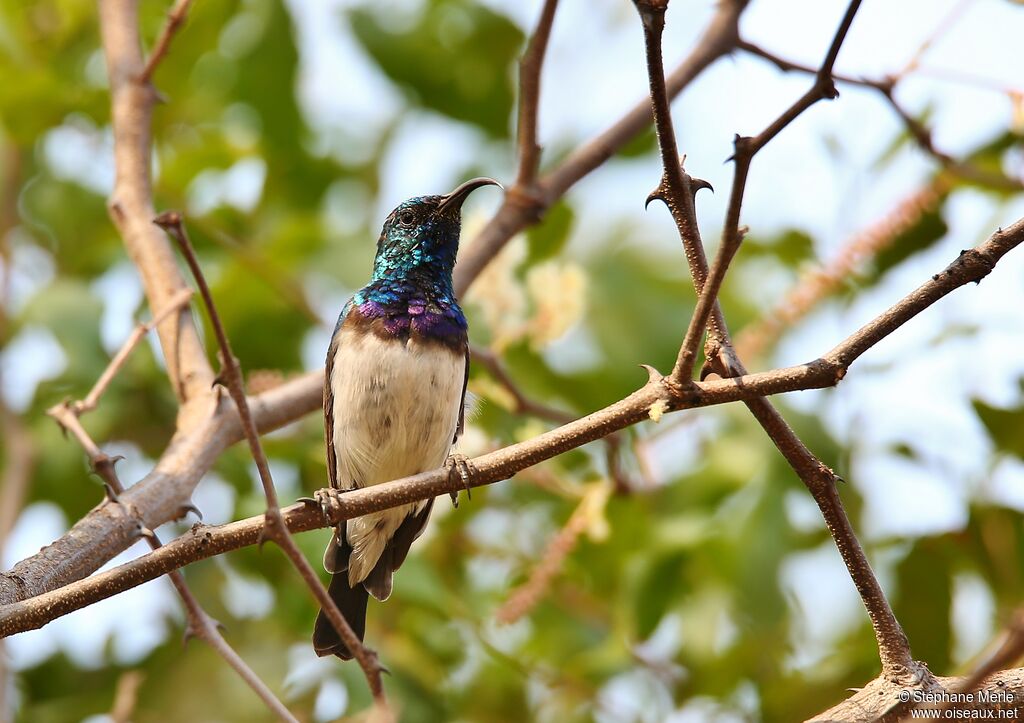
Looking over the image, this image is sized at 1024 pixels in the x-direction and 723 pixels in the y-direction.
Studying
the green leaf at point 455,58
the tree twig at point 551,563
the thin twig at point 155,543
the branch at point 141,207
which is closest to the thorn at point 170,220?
the thin twig at point 155,543

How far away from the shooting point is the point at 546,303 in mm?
4199

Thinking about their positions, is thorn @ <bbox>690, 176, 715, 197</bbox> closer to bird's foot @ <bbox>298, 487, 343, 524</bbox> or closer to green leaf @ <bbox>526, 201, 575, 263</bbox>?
bird's foot @ <bbox>298, 487, 343, 524</bbox>

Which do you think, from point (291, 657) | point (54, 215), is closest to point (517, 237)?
point (291, 657)

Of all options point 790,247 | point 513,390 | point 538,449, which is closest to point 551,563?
point 513,390

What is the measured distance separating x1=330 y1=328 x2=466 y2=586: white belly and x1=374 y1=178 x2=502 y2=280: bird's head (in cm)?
47

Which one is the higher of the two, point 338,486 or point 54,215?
point 54,215

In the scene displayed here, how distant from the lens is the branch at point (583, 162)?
14.0ft

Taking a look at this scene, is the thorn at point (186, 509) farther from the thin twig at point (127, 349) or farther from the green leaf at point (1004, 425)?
the green leaf at point (1004, 425)

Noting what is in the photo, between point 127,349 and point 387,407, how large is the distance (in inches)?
44.4

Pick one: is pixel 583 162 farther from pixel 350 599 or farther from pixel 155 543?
pixel 155 543

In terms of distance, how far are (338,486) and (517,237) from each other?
119 centimetres

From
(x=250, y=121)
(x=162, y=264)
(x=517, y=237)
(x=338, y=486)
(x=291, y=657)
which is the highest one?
(x=250, y=121)

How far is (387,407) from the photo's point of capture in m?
4.31

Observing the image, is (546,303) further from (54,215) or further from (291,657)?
(54,215)
